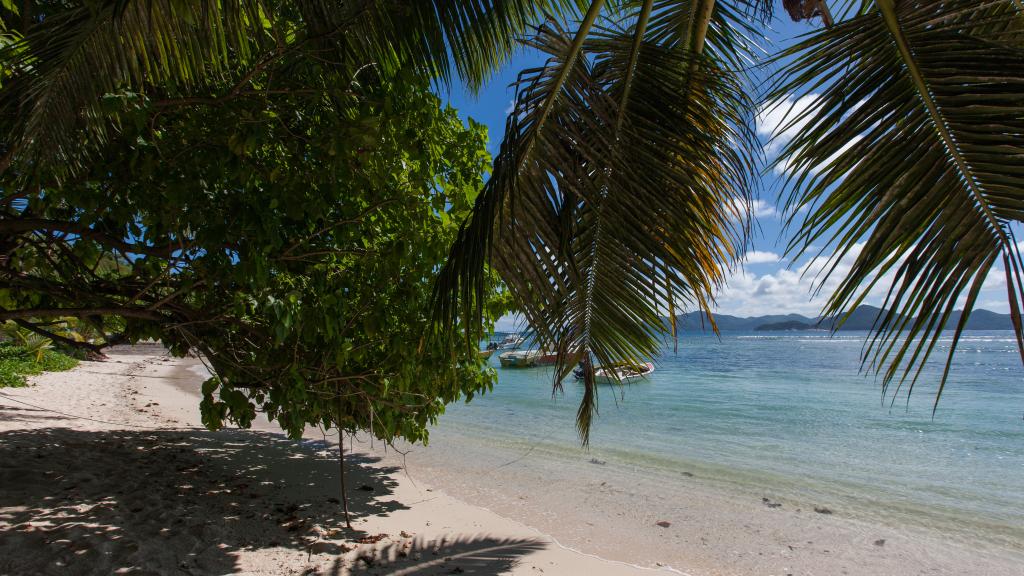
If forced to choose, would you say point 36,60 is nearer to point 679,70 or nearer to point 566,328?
point 566,328

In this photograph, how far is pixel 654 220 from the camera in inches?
115

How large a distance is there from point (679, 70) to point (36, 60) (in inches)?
130

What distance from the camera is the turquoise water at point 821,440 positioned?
25.7 feet

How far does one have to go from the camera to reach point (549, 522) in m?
6.05

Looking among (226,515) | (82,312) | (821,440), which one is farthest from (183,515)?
(821,440)

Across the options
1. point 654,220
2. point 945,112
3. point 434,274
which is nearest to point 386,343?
point 434,274

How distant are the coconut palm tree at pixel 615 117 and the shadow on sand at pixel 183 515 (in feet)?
7.52

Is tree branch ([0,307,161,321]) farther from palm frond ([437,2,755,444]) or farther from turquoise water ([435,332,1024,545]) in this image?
turquoise water ([435,332,1024,545])

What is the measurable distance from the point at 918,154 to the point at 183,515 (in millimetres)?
5591

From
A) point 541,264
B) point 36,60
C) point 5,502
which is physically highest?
point 36,60

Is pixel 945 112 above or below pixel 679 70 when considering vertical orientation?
below

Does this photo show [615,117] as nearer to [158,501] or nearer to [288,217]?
[288,217]

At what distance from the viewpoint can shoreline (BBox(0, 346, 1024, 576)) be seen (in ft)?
15.3

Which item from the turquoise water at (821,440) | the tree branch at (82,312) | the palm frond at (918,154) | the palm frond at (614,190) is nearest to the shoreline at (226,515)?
the tree branch at (82,312)
